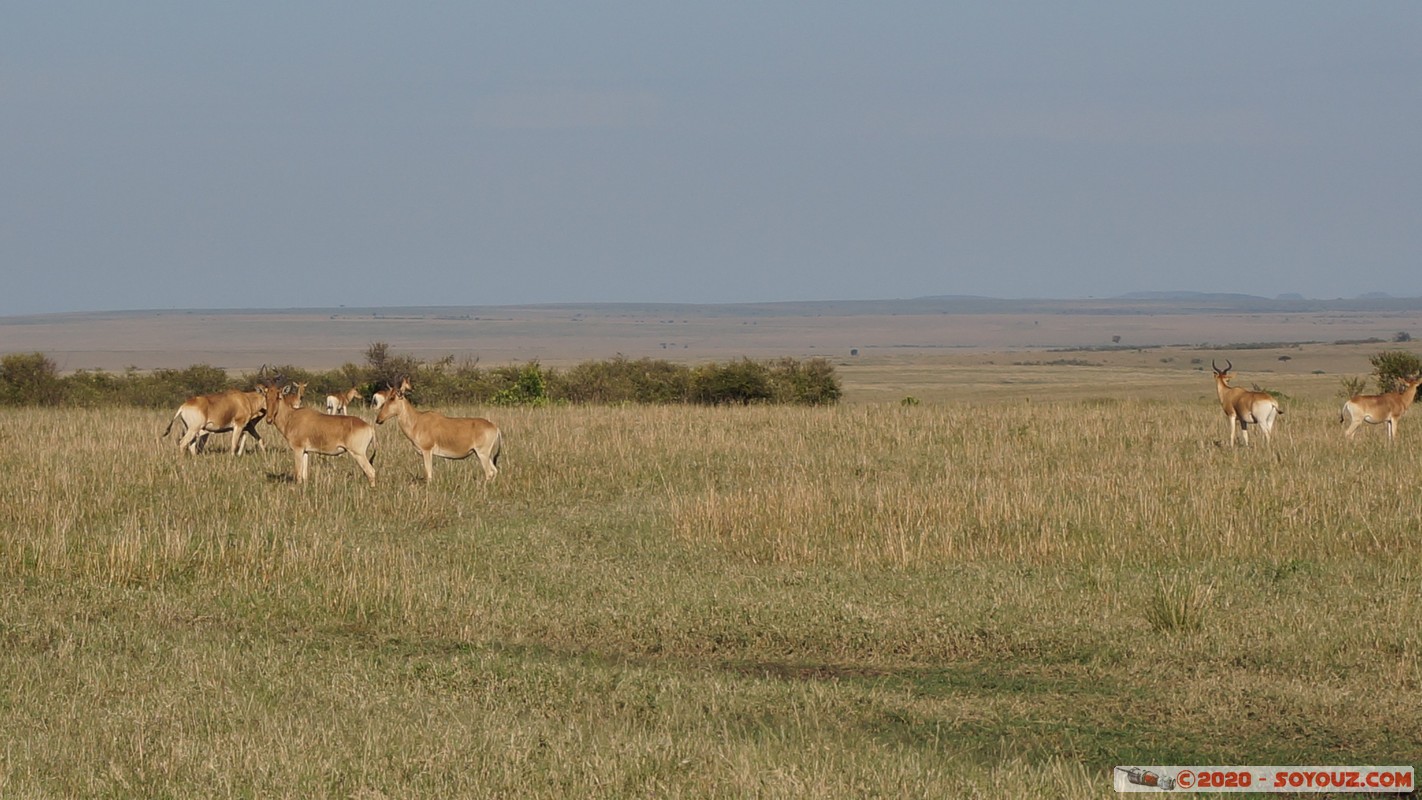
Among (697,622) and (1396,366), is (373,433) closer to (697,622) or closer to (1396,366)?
(697,622)

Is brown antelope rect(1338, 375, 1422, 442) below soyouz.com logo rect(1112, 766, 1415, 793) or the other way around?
the other way around

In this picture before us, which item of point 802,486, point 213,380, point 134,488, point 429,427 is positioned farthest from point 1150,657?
point 213,380

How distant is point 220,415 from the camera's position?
66.8 feet

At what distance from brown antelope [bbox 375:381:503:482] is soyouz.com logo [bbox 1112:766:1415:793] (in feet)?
39.4

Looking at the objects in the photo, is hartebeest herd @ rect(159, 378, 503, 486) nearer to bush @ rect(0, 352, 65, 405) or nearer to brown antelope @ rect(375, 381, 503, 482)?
brown antelope @ rect(375, 381, 503, 482)

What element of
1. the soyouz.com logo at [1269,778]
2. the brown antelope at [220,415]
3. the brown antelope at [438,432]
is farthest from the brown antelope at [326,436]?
the soyouz.com logo at [1269,778]

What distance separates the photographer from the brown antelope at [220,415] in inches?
793

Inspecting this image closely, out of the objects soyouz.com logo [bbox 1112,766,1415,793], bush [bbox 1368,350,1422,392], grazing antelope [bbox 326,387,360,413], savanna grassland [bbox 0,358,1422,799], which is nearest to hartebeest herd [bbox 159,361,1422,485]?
savanna grassland [bbox 0,358,1422,799]

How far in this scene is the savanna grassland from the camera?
7.26 metres

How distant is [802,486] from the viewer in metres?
16.6

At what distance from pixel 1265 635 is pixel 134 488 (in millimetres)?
12830

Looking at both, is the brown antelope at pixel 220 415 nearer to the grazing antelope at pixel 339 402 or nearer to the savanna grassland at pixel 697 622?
the savanna grassland at pixel 697 622

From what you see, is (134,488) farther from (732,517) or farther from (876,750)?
(876,750)

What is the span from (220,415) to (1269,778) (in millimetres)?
16491
